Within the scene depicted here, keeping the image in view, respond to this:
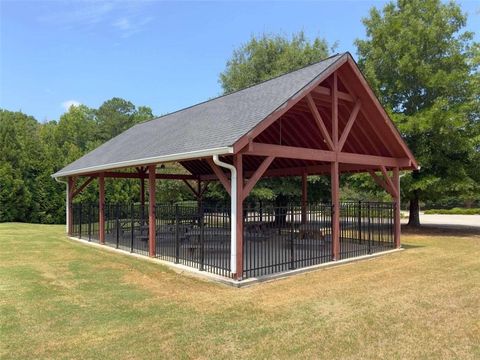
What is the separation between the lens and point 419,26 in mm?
18641

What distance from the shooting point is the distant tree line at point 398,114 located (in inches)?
678

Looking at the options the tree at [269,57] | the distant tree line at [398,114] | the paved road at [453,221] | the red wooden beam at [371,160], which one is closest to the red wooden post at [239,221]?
the red wooden beam at [371,160]

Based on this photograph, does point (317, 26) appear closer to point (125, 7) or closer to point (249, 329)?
point (125, 7)

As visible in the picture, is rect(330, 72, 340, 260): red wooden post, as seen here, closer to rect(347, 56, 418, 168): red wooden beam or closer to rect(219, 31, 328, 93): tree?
rect(347, 56, 418, 168): red wooden beam

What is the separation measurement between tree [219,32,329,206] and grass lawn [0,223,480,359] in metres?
14.4

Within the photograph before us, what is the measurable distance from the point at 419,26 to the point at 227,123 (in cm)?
1416

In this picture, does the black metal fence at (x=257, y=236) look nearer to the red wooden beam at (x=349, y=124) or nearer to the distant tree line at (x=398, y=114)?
the red wooden beam at (x=349, y=124)

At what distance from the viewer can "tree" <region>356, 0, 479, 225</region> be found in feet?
55.8

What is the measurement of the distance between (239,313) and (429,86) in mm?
16118

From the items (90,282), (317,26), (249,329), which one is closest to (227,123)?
(90,282)

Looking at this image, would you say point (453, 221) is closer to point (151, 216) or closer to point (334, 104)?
point (334, 104)

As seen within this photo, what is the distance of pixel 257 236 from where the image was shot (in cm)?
1218

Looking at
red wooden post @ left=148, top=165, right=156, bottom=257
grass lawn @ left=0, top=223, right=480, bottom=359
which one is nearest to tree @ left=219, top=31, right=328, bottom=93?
red wooden post @ left=148, top=165, right=156, bottom=257

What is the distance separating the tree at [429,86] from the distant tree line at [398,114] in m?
0.04
